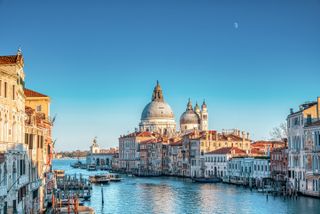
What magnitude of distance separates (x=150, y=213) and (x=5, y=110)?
1445 centimetres

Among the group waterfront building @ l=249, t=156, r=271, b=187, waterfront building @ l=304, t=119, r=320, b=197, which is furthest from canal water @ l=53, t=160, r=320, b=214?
waterfront building @ l=249, t=156, r=271, b=187

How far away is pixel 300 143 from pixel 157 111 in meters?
68.9

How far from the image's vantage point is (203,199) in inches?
1372

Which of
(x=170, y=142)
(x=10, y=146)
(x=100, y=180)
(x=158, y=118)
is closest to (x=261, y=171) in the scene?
(x=100, y=180)

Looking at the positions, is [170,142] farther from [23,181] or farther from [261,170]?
[23,181]

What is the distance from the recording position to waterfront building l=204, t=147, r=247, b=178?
54312 mm

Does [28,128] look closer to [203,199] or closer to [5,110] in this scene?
[5,110]

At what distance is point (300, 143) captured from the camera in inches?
1387

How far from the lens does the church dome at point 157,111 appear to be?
10325 cm

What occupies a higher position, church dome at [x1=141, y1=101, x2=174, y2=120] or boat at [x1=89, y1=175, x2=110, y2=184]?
church dome at [x1=141, y1=101, x2=174, y2=120]

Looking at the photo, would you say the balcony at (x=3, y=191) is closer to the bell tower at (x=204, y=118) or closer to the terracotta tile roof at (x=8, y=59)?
the terracotta tile roof at (x=8, y=59)

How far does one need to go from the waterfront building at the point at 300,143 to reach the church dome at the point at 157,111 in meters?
65.9

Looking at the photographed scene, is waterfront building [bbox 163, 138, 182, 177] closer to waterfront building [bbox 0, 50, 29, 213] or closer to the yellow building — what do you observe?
the yellow building

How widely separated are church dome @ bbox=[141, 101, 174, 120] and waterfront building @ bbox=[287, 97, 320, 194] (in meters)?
65.9
